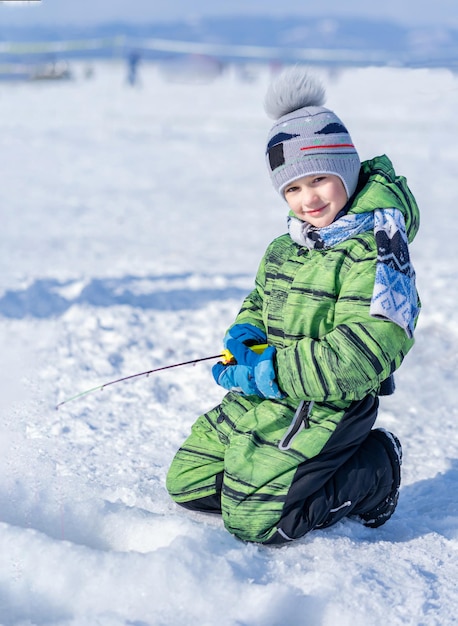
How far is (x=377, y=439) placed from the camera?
2508mm

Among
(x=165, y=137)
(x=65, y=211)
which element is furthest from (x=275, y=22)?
(x=65, y=211)

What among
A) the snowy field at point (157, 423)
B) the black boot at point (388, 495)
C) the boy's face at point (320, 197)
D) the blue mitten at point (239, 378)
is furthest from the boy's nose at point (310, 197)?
the black boot at point (388, 495)

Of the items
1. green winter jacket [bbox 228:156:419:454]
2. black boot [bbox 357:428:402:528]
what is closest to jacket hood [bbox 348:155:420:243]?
green winter jacket [bbox 228:156:419:454]

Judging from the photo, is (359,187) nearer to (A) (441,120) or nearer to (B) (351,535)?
(B) (351,535)

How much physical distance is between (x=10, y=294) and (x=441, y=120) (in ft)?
36.2

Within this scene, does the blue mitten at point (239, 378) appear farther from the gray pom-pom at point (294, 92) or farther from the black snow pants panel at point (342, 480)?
the gray pom-pom at point (294, 92)

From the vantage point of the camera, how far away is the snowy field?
6.59 ft

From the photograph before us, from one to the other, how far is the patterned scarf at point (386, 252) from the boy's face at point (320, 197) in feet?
0.13

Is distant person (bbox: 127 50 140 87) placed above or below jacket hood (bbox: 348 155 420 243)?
above

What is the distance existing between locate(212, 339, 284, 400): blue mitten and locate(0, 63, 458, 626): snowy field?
438 mm

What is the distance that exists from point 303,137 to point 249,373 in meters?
0.70

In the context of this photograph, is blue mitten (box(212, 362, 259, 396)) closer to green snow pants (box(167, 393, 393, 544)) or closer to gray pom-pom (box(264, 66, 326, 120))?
green snow pants (box(167, 393, 393, 544))

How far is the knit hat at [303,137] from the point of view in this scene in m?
2.26

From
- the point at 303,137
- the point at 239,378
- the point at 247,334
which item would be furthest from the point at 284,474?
the point at 303,137
